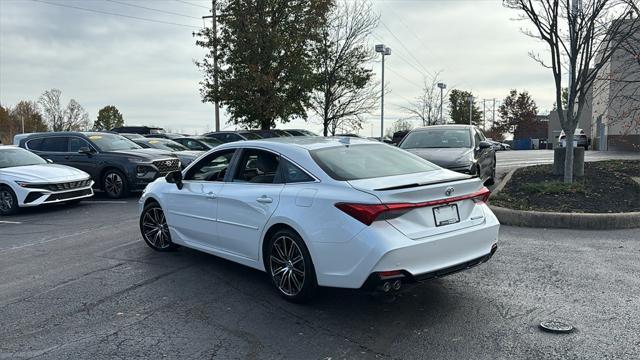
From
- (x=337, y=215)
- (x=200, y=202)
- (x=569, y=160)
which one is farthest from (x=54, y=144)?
(x=569, y=160)

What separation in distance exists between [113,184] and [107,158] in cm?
66

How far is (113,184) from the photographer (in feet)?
42.2

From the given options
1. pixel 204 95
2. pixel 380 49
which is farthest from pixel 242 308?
pixel 380 49

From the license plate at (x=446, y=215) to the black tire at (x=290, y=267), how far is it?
3.76 ft

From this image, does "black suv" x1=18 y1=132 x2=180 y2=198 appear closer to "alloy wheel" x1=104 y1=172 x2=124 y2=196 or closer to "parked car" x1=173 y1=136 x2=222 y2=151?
"alloy wheel" x1=104 y1=172 x2=124 y2=196

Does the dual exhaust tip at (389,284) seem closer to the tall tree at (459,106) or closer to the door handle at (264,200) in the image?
the door handle at (264,200)

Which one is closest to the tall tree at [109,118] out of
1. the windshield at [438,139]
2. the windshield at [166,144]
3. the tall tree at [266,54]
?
the tall tree at [266,54]

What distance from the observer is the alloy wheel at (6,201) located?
10945mm

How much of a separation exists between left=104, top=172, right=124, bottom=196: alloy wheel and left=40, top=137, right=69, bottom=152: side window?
1823mm

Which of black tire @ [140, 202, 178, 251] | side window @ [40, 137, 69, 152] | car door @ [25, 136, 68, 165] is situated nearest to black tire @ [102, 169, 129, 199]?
car door @ [25, 136, 68, 165]

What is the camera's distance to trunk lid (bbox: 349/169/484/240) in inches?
166

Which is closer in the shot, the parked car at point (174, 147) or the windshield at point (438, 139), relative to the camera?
the windshield at point (438, 139)

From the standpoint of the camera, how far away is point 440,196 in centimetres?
443

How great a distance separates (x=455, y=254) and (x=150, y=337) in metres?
2.60
